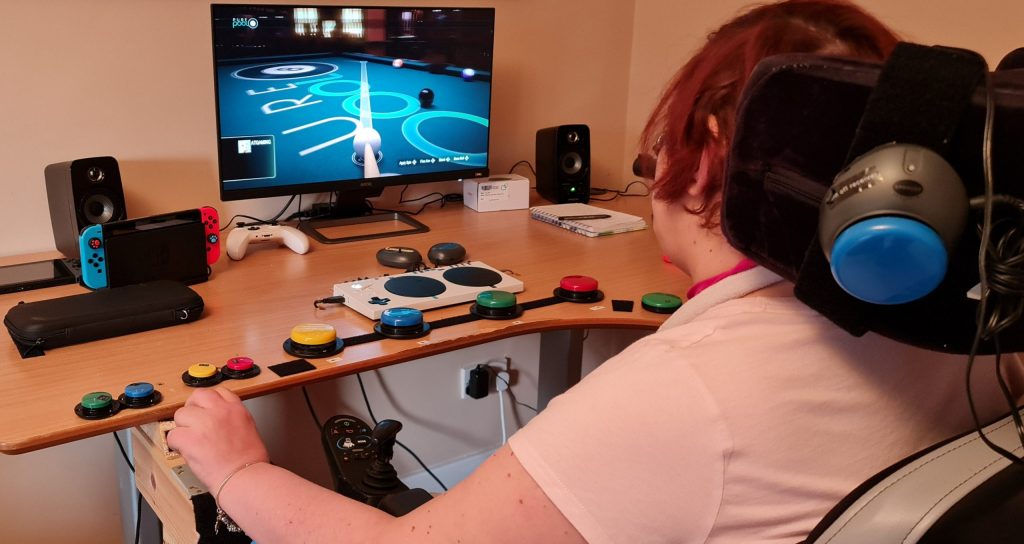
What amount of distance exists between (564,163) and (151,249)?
3.68ft

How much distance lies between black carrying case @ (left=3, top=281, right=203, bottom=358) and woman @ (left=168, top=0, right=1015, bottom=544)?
76 cm

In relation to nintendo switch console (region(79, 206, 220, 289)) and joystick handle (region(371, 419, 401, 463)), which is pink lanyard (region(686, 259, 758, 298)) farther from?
nintendo switch console (region(79, 206, 220, 289))

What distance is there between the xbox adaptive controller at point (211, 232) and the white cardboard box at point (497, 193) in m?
0.76

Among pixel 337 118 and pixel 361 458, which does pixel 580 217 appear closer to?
pixel 337 118

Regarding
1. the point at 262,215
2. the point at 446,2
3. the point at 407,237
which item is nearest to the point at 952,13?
the point at 446,2

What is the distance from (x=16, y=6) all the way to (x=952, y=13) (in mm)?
1951

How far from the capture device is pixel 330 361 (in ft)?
4.60

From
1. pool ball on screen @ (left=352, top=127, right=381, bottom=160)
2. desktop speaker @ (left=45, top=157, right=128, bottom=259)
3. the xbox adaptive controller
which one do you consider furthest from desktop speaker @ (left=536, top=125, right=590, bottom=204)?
desktop speaker @ (left=45, top=157, right=128, bottom=259)

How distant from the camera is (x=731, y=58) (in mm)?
875

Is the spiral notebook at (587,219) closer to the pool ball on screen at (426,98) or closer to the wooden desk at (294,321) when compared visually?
the wooden desk at (294,321)

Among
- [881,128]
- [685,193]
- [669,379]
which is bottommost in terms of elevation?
A: [669,379]

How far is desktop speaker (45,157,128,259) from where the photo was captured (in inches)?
68.4

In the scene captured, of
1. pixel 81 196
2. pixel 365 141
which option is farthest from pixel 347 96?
pixel 81 196

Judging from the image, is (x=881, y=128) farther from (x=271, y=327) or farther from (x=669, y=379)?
(x=271, y=327)
